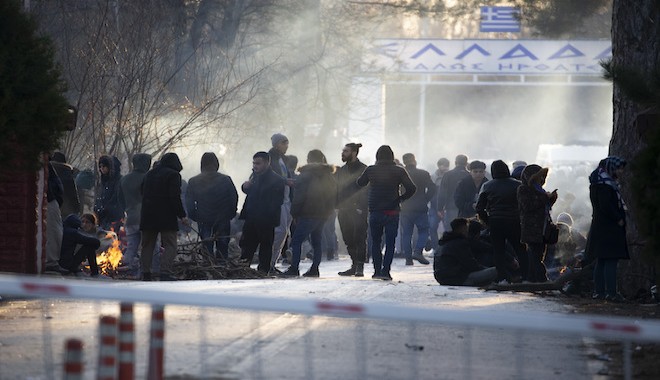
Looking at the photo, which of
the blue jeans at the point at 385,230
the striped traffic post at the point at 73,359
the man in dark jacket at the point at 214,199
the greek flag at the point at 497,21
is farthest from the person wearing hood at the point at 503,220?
the greek flag at the point at 497,21

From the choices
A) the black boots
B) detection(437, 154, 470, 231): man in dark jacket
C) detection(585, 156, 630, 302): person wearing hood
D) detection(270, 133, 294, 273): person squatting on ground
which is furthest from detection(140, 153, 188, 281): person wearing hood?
detection(437, 154, 470, 231): man in dark jacket

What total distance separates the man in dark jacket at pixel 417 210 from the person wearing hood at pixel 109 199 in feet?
16.6

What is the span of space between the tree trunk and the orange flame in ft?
20.9

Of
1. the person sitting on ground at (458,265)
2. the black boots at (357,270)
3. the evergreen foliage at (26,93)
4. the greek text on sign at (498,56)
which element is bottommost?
the black boots at (357,270)

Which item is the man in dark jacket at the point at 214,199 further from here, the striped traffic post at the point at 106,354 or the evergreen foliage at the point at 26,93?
the striped traffic post at the point at 106,354

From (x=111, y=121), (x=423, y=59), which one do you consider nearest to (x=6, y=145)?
(x=111, y=121)

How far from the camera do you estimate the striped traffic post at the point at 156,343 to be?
702cm

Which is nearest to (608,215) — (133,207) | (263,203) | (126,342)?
(263,203)

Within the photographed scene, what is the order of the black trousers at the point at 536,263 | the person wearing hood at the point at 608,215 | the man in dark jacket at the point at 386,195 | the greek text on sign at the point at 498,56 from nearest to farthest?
1. the person wearing hood at the point at 608,215
2. the black trousers at the point at 536,263
3. the man in dark jacket at the point at 386,195
4. the greek text on sign at the point at 498,56

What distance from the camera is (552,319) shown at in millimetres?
6004

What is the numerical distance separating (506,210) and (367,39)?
88.3 ft

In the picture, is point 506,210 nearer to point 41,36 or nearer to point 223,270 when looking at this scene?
point 223,270

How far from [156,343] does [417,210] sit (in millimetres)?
17451

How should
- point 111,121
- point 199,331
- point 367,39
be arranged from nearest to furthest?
point 199,331, point 111,121, point 367,39
